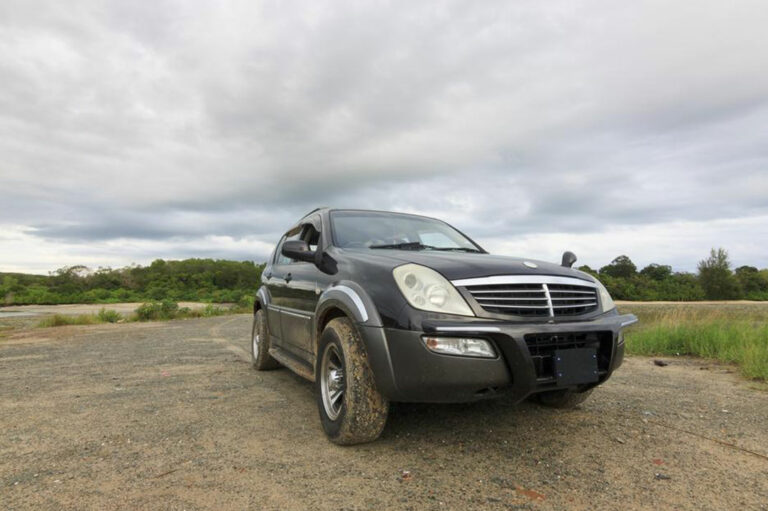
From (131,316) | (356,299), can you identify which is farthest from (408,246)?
(131,316)

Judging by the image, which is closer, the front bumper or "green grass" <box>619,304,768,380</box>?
the front bumper

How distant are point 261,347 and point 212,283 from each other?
184 ft

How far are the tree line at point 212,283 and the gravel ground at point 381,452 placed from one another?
3634 cm

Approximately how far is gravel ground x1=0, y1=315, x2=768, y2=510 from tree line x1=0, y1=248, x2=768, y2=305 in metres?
36.3

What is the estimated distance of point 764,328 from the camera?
6812 mm

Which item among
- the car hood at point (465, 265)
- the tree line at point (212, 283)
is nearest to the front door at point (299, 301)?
the car hood at point (465, 265)

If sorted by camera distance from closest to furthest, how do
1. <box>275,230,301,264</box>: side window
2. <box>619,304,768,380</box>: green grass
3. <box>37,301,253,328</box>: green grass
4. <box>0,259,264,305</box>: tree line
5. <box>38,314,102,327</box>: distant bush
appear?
<box>275,230,301,264</box>: side window < <box>619,304,768,380</box>: green grass < <box>38,314,102,327</box>: distant bush < <box>37,301,253,328</box>: green grass < <box>0,259,264,305</box>: tree line

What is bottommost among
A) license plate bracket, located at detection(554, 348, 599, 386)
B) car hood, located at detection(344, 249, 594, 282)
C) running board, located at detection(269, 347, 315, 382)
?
running board, located at detection(269, 347, 315, 382)

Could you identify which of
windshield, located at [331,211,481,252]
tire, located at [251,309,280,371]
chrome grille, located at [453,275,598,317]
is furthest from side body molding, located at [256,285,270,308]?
chrome grille, located at [453,275,598,317]

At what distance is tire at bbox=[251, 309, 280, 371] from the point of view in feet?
17.5

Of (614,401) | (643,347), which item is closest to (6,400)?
(614,401)

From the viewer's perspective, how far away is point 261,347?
537 cm

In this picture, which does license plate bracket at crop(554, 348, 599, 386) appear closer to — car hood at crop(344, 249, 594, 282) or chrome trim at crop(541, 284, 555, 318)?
chrome trim at crop(541, 284, 555, 318)

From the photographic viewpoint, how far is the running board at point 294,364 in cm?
363
